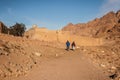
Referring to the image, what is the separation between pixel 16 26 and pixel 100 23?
53097 mm

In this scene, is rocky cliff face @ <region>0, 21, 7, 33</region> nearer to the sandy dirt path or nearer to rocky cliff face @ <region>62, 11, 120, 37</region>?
the sandy dirt path

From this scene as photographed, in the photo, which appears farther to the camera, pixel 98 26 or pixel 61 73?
pixel 98 26

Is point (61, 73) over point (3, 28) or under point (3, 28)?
under

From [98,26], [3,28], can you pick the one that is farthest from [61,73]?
[98,26]

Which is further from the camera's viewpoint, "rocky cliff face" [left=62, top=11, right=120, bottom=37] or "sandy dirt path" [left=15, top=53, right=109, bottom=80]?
"rocky cliff face" [left=62, top=11, right=120, bottom=37]

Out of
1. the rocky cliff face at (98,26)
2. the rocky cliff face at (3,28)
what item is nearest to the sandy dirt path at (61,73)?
the rocky cliff face at (3,28)

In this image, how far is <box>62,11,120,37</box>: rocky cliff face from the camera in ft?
274

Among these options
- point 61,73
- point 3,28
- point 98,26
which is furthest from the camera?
point 98,26

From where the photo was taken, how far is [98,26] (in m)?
90.8

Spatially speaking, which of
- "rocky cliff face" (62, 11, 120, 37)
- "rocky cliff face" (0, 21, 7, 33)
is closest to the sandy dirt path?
"rocky cliff face" (0, 21, 7, 33)

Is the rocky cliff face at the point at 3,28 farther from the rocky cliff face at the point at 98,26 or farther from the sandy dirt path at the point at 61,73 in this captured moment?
the rocky cliff face at the point at 98,26

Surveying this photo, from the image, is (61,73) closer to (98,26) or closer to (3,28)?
(3,28)

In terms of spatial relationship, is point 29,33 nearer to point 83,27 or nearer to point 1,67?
point 1,67

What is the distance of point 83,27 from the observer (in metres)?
97.4
